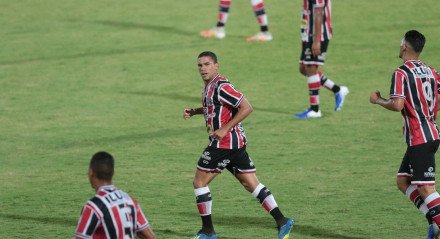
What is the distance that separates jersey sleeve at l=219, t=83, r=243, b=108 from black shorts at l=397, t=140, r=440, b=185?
63.7 inches

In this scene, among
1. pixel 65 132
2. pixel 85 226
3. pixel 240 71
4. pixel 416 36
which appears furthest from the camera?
→ pixel 240 71

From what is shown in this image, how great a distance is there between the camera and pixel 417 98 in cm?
903

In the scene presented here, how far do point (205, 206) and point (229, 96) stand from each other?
1047 millimetres

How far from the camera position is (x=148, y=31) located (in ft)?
69.4

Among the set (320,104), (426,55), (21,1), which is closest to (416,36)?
(320,104)

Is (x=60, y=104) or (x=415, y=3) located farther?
(x=415, y=3)

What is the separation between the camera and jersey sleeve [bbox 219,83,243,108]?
941 cm

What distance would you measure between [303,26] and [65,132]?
3820 mm

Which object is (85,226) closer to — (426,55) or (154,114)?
(154,114)

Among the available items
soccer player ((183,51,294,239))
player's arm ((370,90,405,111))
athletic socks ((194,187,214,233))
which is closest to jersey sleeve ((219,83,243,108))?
soccer player ((183,51,294,239))

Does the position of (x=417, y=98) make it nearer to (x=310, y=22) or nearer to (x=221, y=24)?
(x=310, y=22)

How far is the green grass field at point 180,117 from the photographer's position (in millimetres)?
10664

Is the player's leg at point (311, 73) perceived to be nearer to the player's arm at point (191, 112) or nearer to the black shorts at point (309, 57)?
the black shorts at point (309, 57)

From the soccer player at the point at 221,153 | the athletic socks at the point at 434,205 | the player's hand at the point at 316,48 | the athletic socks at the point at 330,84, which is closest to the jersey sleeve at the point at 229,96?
the soccer player at the point at 221,153
